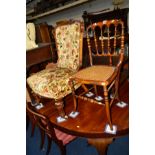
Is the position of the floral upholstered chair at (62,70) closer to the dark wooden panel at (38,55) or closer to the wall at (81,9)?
the dark wooden panel at (38,55)

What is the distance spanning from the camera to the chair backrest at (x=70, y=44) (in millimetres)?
1744

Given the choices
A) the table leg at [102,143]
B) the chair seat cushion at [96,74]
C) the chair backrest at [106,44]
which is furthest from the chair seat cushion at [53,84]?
the table leg at [102,143]

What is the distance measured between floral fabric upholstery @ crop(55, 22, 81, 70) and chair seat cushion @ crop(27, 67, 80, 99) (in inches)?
6.4

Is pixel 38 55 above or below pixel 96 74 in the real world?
above

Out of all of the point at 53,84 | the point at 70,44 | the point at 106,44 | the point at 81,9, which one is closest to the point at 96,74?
the point at 53,84

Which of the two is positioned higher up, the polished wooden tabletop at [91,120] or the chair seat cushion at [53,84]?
the chair seat cushion at [53,84]

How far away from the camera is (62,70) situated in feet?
5.76

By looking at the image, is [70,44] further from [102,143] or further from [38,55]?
[102,143]

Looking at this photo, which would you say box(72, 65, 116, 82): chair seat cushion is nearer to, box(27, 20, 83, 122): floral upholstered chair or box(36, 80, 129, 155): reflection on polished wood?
box(27, 20, 83, 122): floral upholstered chair

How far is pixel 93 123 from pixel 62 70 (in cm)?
59
